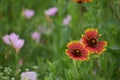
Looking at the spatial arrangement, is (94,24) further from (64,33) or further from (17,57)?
(64,33)

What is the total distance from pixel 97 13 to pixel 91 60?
31 cm

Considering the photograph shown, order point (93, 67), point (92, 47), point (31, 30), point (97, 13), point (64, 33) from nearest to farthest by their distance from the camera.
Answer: point (92, 47) → point (93, 67) → point (97, 13) → point (64, 33) → point (31, 30)

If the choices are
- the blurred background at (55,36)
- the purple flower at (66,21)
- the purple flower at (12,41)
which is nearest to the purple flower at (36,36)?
the blurred background at (55,36)

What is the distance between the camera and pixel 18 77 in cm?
179

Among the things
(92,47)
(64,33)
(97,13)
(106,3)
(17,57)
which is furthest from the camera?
(64,33)

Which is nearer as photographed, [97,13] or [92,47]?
[92,47]

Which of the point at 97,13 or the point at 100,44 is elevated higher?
the point at 97,13

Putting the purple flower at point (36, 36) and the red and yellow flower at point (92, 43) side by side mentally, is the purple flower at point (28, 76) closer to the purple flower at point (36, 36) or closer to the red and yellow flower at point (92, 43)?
the red and yellow flower at point (92, 43)

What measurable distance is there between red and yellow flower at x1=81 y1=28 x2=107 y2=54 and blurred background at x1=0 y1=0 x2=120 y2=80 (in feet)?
0.29

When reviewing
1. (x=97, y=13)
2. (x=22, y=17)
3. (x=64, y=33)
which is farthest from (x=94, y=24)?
(x=22, y=17)

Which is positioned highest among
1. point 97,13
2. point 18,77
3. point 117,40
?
point 97,13

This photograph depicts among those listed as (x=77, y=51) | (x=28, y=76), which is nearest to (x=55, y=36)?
(x=28, y=76)

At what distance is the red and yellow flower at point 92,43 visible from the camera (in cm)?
156

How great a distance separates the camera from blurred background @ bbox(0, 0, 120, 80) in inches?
67.0
